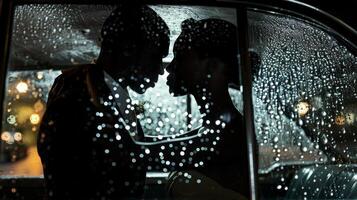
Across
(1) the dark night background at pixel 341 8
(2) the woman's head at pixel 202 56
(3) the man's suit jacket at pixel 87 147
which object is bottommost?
(3) the man's suit jacket at pixel 87 147

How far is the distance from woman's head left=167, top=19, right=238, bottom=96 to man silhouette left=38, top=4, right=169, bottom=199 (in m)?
0.07

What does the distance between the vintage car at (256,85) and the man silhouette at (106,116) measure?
0.03 m

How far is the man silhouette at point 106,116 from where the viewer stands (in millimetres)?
1490

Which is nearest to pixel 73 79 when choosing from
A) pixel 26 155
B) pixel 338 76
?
pixel 26 155

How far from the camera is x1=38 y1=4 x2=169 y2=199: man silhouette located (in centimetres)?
149

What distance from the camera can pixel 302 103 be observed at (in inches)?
63.3

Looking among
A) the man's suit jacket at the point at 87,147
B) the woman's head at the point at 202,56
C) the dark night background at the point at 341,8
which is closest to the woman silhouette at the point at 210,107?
the woman's head at the point at 202,56

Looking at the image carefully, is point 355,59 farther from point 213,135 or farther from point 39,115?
point 39,115

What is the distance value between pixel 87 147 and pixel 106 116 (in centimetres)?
13

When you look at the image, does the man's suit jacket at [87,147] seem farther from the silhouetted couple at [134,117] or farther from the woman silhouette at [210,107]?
the woman silhouette at [210,107]

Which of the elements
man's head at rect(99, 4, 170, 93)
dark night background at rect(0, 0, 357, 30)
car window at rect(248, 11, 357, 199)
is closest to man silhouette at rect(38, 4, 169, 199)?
man's head at rect(99, 4, 170, 93)

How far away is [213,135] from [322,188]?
50 centimetres

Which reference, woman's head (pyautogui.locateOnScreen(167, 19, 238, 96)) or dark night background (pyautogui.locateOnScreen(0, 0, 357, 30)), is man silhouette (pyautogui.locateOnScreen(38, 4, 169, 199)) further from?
dark night background (pyautogui.locateOnScreen(0, 0, 357, 30))

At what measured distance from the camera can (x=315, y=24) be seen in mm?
1589
